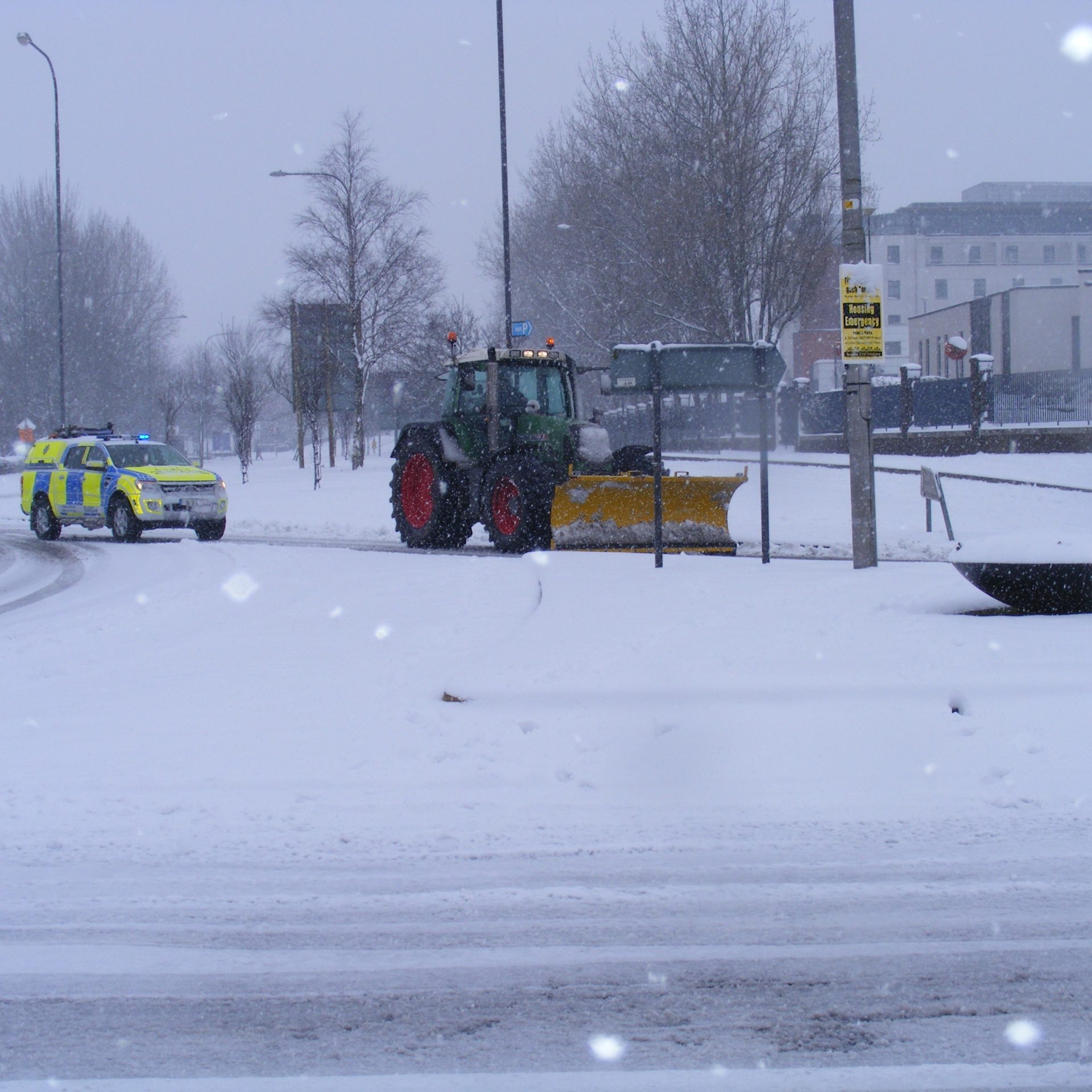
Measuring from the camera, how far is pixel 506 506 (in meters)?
15.3

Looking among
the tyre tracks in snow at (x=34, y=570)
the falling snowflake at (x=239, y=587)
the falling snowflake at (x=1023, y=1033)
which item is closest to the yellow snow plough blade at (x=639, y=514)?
the falling snowflake at (x=239, y=587)

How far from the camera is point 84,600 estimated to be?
1202cm

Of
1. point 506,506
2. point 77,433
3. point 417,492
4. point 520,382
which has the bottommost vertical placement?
point 506,506

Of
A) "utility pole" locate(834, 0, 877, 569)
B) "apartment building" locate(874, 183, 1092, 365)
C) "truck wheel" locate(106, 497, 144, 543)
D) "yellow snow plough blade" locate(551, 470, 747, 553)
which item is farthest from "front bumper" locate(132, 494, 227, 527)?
"apartment building" locate(874, 183, 1092, 365)

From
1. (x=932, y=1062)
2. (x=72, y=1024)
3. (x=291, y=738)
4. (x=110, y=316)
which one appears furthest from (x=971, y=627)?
(x=110, y=316)

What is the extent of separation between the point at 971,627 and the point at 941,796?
3106 millimetres

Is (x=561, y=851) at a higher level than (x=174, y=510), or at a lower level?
lower

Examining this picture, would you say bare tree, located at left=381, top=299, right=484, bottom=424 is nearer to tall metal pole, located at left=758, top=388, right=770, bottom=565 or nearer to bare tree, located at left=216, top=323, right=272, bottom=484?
bare tree, located at left=216, top=323, right=272, bottom=484

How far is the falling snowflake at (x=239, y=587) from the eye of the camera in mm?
11547

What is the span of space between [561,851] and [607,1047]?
4.65 feet

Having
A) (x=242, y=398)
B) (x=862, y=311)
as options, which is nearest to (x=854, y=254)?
(x=862, y=311)

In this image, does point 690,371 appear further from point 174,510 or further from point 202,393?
point 202,393

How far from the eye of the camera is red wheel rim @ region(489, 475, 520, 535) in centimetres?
1509

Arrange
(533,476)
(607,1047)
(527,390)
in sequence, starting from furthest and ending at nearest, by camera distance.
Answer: (527,390)
(533,476)
(607,1047)
